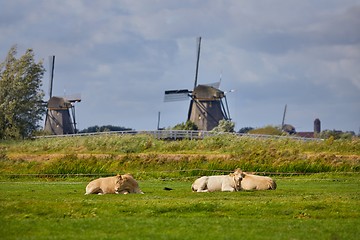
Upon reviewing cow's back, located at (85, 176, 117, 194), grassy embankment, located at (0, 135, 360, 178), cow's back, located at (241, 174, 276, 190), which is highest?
grassy embankment, located at (0, 135, 360, 178)

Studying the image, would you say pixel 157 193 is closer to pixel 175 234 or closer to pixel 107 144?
pixel 175 234

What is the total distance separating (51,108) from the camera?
123375 millimetres

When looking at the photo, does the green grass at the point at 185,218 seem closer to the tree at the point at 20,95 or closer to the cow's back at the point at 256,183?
the cow's back at the point at 256,183

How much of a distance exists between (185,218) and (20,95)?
66036 millimetres

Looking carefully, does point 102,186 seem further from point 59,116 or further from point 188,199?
point 59,116

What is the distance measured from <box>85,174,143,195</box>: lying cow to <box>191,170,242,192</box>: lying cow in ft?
10.1

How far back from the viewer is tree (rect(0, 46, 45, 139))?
275 ft

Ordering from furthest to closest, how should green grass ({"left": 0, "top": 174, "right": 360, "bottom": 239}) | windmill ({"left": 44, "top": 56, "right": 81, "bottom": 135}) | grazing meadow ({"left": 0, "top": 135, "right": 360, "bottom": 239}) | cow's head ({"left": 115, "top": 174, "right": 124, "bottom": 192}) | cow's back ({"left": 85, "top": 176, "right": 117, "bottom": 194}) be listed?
windmill ({"left": 44, "top": 56, "right": 81, "bottom": 135}) < cow's back ({"left": 85, "top": 176, "right": 117, "bottom": 194}) < cow's head ({"left": 115, "top": 174, "right": 124, "bottom": 192}) < grazing meadow ({"left": 0, "top": 135, "right": 360, "bottom": 239}) < green grass ({"left": 0, "top": 174, "right": 360, "bottom": 239})

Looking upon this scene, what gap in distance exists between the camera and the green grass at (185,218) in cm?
1870

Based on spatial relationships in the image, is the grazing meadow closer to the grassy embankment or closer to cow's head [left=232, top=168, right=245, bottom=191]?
the grassy embankment

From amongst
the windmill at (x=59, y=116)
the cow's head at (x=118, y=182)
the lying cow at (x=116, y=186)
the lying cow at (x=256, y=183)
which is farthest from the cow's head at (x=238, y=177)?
the windmill at (x=59, y=116)

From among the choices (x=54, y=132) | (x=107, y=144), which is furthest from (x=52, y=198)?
(x=54, y=132)

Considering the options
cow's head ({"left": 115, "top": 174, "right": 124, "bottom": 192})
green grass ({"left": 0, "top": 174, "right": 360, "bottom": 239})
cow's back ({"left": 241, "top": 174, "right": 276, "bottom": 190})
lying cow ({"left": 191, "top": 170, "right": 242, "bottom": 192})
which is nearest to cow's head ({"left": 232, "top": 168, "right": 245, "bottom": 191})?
lying cow ({"left": 191, "top": 170, "right": 242, "bottom": 192})

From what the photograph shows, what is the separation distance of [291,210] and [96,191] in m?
9.92
